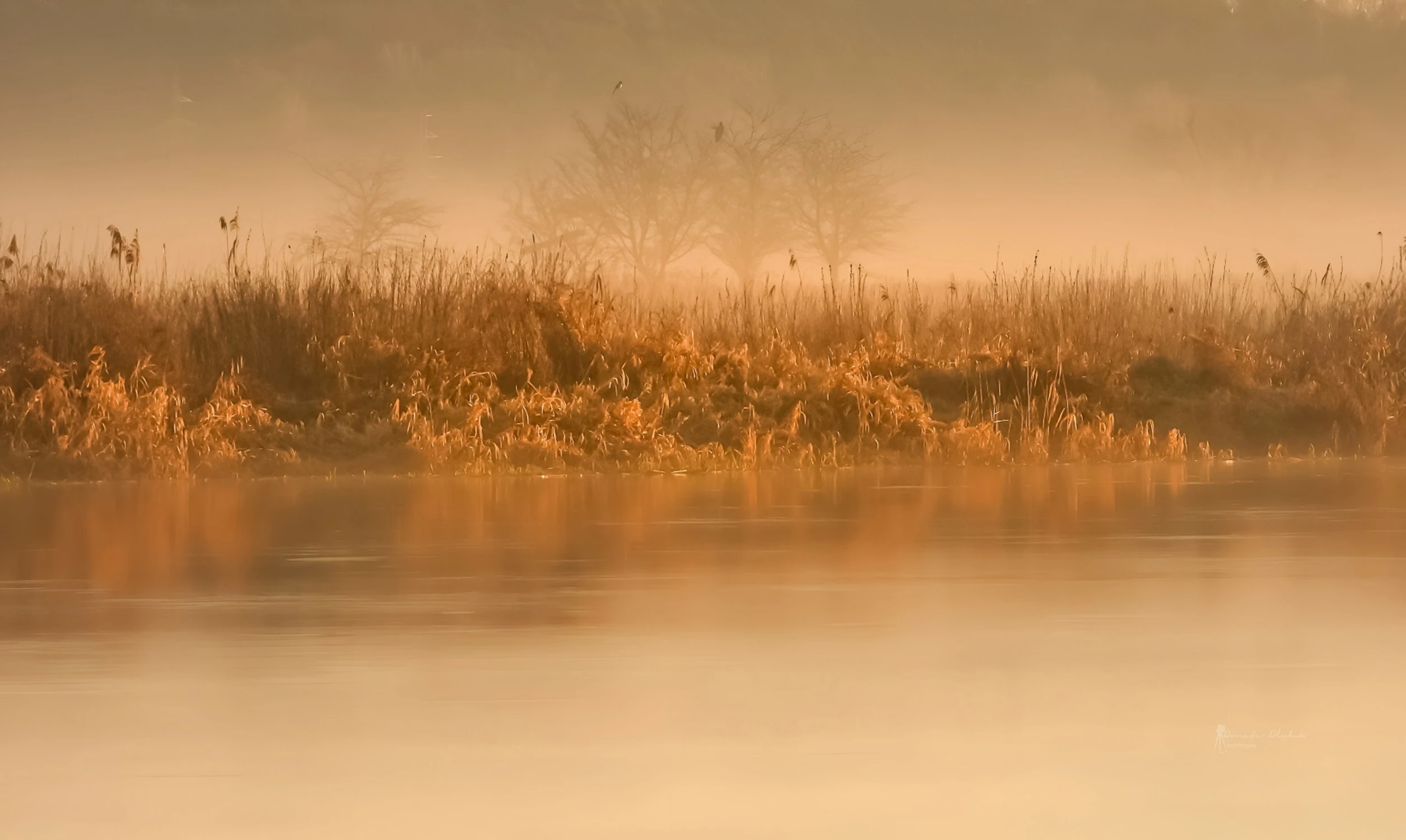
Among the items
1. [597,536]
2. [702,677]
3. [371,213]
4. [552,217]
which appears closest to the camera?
[702,677]

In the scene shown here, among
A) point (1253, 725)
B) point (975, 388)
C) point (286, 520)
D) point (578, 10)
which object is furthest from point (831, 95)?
point (1253, 725)

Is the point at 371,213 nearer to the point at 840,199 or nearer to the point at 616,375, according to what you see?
the point at 840,199

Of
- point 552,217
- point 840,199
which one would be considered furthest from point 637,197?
point 840,199

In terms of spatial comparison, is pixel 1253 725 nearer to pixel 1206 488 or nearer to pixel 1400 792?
pixel 1400 792

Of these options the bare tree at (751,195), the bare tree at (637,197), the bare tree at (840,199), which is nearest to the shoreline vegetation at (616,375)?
the bare tree at (637,197)

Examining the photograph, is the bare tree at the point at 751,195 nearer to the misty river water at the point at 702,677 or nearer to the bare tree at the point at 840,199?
the bare tree at the point at 840,199

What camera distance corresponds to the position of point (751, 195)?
5953 centimetres

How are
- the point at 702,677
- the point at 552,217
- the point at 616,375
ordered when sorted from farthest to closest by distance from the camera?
1. the point at 552,217
2. the point at 616,375
3. the point at 702,677

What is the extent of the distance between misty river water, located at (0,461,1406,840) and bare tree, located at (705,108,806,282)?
45.7m

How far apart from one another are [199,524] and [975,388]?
367 inches

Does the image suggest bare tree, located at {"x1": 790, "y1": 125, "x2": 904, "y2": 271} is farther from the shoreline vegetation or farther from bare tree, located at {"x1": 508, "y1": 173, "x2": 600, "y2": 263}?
the shoreline vegetation

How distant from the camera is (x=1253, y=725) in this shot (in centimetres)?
682

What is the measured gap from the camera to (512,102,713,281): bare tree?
5812 cm

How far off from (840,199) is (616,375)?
138 feet
